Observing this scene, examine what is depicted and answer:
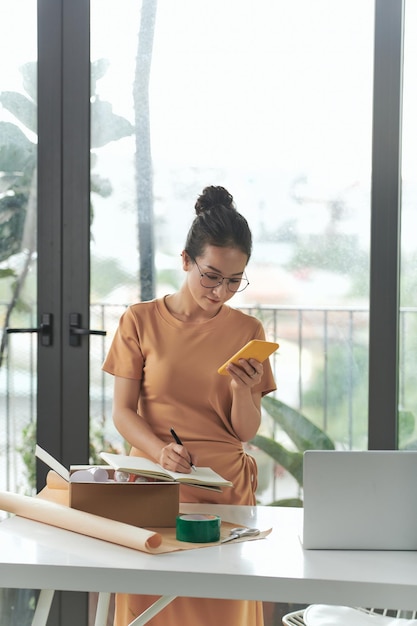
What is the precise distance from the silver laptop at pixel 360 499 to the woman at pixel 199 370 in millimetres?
518

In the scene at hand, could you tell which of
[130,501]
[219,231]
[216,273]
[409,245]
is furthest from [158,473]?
[409,245]

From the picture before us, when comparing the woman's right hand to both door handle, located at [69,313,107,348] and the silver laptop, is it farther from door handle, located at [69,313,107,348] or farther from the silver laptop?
door handle, located at [69,313,107,348]

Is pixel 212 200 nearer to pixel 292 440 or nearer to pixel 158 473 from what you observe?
pixel 158 473

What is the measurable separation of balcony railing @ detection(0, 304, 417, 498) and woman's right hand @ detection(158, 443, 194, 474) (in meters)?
1.02

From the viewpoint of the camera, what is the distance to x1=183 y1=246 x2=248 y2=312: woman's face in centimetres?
232

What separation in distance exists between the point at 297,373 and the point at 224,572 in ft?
4.98

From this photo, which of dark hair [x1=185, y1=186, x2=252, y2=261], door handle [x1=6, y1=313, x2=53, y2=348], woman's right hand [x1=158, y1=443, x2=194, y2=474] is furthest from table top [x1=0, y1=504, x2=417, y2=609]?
door handle [x1=6, y1=313, x2=53, y2=348]

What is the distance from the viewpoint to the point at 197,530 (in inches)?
71.5

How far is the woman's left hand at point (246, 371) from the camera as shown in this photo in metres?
2.14

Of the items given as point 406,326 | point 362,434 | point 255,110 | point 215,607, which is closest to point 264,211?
point 255,110

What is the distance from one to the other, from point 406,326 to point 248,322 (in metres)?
0.79

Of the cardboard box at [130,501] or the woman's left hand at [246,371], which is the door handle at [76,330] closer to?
the woman's left hand at [246,371]

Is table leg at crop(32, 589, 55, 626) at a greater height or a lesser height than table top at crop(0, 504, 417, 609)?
lesser

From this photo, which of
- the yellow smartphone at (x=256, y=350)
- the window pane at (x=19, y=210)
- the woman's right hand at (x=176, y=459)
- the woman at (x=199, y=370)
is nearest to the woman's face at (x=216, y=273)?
the woman at (x=199, y=370)
